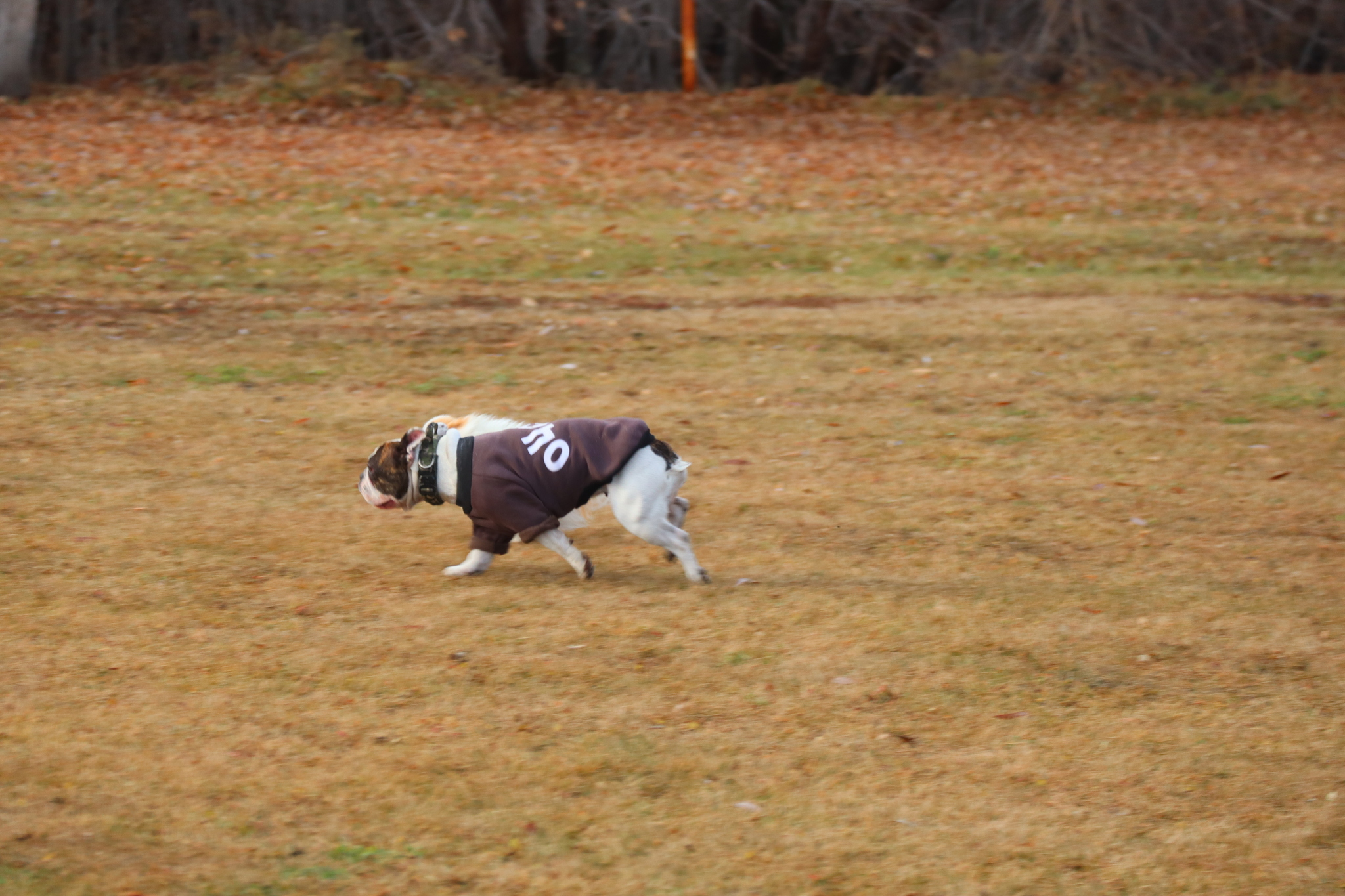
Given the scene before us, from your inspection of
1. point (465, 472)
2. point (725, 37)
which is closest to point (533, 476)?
point (465, 472)

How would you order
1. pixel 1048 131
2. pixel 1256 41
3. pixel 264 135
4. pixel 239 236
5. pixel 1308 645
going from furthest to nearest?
pixel 1256 41, pixel 1048 131, pixel 264 135, pixel 239 236, pixel 1308 645

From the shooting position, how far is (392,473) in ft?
19.3

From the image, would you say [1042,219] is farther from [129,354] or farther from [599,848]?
[599,848]

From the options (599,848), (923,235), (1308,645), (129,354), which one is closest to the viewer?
(599,848)

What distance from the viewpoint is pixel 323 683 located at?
5.14 m

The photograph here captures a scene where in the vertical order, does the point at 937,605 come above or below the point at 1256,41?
below

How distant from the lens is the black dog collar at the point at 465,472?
5777 millimetres

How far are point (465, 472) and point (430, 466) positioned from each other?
0.16 m

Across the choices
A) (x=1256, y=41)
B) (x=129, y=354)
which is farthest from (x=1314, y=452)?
(x=1256, y=41)

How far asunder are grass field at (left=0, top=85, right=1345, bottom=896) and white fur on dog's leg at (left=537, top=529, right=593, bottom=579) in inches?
3.7

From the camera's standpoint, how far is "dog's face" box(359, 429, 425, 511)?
5883 millimetres

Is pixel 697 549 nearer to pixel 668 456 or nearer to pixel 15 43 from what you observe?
pixel 668 456

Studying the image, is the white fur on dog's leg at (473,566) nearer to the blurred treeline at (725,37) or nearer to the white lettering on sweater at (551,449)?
the white lettering on sweater at (551,449)

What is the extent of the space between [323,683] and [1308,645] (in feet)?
12.7
